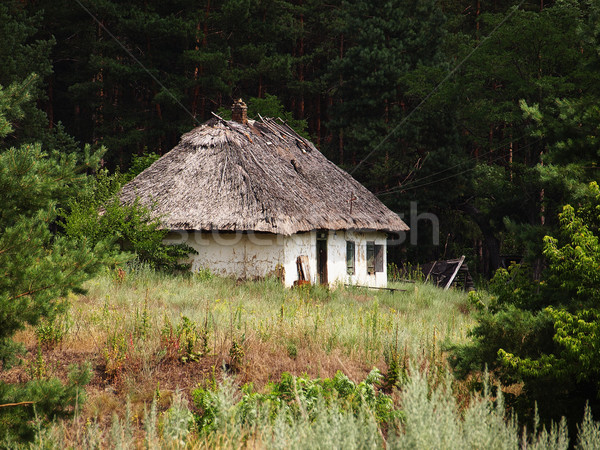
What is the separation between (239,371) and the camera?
22.2 ft

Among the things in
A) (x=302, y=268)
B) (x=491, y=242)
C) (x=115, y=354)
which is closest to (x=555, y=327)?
(x=115, y=354)

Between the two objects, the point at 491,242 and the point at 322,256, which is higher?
the point at 491,242

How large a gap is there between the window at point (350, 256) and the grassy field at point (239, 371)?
9535mm

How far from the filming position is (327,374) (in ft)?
22.4

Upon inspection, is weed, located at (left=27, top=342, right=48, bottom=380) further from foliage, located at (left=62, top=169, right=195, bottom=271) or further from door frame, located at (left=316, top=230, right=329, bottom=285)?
door frame, located at (left=316, top=230, right=329, bottom=285)

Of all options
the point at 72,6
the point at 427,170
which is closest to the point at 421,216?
the point at 427,170

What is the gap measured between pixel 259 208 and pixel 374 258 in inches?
291

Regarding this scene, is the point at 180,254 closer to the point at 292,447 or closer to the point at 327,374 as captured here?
the point at 327,374

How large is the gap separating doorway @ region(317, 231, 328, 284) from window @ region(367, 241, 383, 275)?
3127mm

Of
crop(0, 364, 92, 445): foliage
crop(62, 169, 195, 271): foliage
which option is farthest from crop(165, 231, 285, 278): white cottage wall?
crop(0, 364, 92, 445): foliage

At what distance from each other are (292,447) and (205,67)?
24.8 meters

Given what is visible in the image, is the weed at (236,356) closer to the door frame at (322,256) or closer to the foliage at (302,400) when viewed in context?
the foliage at (302,400)

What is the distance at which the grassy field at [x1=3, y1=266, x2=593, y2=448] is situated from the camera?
13.7 feet

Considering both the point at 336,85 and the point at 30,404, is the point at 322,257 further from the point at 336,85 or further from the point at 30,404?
the point at 336,85
